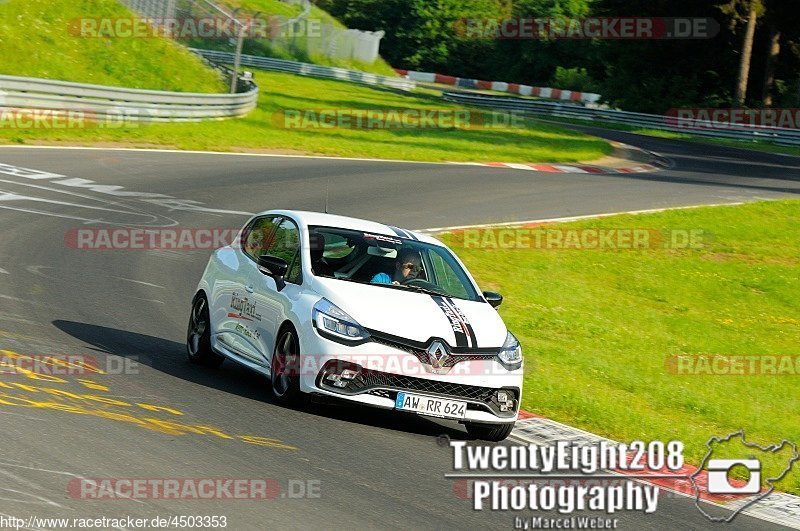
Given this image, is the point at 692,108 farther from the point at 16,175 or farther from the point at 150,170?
the point at 16,175

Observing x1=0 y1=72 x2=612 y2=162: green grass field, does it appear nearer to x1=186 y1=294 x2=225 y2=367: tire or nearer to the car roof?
x1=186 y1=294 x2=225 y2=367: tire

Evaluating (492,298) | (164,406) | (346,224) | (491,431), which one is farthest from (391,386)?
(346,224)

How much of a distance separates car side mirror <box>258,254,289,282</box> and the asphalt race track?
3.36 feet

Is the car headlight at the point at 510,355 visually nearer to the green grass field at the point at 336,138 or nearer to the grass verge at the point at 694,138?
the green grass field at the point at 336,138

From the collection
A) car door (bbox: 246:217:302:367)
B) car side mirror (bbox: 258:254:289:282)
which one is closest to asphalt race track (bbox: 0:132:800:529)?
car door (bbox: 246:217:302:367)

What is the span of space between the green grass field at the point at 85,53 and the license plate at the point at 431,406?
28.5 metres

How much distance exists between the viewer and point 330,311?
9.53m

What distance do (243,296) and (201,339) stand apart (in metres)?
0.82

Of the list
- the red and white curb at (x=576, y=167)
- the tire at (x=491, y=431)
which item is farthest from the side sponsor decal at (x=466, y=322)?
the red and white curb at (x=576, y=167)

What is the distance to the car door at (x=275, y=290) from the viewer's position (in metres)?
10.1

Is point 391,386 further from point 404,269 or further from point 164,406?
point 164,406

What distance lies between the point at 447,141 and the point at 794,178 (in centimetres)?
1136

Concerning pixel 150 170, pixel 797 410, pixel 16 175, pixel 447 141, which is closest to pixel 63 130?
pixel 150 170

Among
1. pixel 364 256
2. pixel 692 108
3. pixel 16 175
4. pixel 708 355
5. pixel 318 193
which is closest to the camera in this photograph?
pixel 364 256
